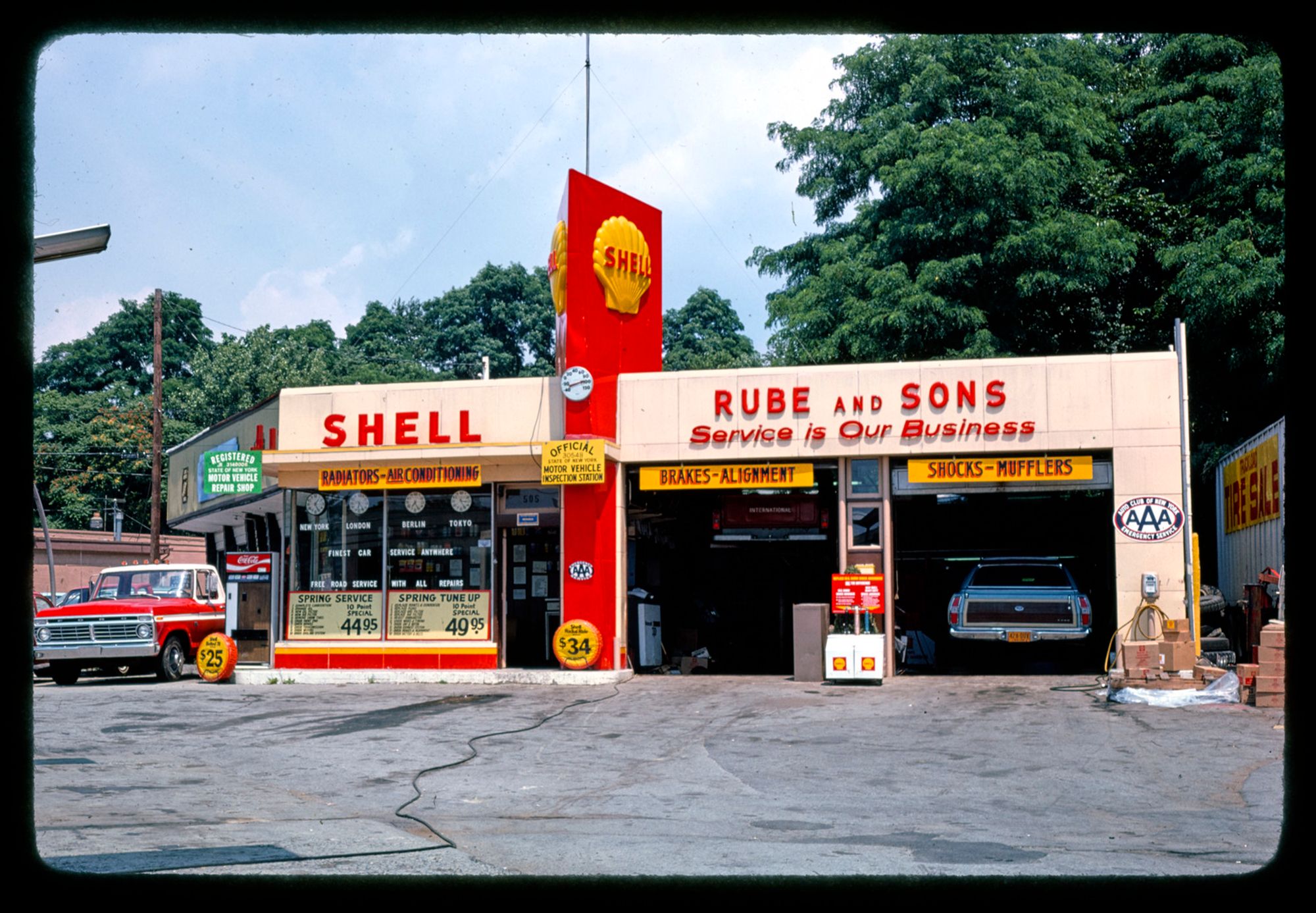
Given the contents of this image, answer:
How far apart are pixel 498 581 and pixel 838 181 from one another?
1697cm

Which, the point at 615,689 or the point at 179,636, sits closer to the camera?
the point at 615,689

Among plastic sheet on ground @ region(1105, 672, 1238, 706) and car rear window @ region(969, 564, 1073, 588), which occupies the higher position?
car rear window @ region(969, 564, 1073, 588)

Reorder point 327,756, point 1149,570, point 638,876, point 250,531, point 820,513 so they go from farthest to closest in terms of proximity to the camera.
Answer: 1. point 250,531
2. point 820,513
3. point 1149,570
4. point 327,756
5. point 638,876

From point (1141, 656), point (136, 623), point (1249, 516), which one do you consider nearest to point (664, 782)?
point (1141, 656)

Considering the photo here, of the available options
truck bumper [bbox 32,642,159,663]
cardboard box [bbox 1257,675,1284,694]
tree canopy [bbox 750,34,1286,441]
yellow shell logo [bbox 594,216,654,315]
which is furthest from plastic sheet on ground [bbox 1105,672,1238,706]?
truck bumper [bbox 32,642,159,663]

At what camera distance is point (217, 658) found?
21.8m

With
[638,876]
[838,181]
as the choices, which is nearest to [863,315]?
[838,181]

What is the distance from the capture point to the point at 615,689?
762 inches

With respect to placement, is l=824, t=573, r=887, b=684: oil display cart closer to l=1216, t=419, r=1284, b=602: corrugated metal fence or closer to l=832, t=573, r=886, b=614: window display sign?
l=832, t=573, r=886, b=614: window display sign

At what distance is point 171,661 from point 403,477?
17.6 feet

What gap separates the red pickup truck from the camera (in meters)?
21.9

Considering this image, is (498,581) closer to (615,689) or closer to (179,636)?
(615,689)

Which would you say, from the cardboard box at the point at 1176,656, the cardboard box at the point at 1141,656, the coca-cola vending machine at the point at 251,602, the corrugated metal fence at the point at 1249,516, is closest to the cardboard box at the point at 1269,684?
the cardboard box at the point at 1176,656

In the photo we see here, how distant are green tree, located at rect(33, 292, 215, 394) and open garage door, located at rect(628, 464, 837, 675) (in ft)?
158
